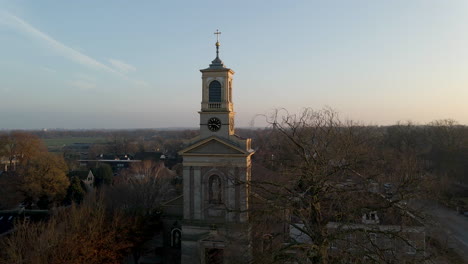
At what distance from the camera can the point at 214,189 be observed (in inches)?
653

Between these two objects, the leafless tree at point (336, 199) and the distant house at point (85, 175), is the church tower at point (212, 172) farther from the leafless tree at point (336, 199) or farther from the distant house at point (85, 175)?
the distant house at point (85, 175)

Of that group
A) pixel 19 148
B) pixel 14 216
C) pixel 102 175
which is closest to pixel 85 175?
pixel 102 175

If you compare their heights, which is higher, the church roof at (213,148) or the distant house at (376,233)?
the church roof at (213,148)

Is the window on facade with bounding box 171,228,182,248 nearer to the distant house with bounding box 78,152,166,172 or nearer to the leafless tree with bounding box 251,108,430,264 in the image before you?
the leafless tree with bounding box 251,108,430,264

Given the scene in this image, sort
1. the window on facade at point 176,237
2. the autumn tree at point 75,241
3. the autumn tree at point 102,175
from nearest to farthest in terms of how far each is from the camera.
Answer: the autumn tree at point 75,241 → the window on facade at point 176,237 → the autumn tree at point 102,175

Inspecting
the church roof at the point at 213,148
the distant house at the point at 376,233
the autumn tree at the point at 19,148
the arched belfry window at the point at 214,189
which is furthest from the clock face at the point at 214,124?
the autumn tree at the point at 19,148

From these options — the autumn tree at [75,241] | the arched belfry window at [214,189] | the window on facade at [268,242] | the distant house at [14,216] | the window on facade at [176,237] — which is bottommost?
the distant house at [14,216]

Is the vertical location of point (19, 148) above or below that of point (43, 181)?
above

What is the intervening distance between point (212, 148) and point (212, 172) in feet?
3.95

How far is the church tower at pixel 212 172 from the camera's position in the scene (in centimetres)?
1602

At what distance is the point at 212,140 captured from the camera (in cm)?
1612

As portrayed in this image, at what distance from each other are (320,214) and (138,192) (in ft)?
68.0

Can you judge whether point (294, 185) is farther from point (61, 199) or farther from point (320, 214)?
point (61, 199)

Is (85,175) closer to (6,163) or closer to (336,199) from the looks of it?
(6,163)
